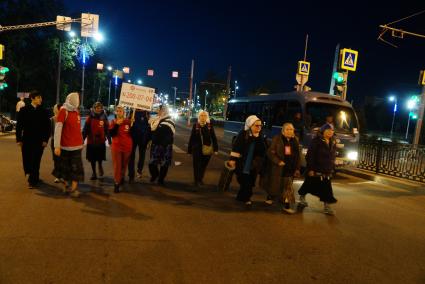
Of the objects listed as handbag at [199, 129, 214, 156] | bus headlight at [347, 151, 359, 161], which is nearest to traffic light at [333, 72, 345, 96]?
bus headlight at [347, 151, 359, 161]

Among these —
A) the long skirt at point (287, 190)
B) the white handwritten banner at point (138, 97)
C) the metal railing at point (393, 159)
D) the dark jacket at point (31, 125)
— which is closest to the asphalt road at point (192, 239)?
the long skirt at point (287, 190)

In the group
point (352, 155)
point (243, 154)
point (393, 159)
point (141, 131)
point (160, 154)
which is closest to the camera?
point (243, 154)

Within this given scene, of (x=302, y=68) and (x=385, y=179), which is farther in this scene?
(x=302, y=68)

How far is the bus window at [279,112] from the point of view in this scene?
15.9m

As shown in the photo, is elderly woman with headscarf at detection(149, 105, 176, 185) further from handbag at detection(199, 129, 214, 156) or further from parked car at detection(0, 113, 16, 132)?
parked car at detection(0, 113, 16, 132)

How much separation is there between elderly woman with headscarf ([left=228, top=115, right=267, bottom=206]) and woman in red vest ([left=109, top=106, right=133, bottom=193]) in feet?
7.20

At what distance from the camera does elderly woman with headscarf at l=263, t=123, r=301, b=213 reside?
25.5 ft

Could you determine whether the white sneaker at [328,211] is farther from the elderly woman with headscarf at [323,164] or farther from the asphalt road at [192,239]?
the asphalt road at [192,239]

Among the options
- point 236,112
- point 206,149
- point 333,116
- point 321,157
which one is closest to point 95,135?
point 206,149

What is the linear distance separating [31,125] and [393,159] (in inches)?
409

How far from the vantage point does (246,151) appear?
8.05m

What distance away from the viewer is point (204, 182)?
1070cm

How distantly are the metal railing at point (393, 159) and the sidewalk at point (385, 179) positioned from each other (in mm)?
256

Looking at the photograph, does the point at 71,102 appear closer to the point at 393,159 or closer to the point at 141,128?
the point at 141,128
